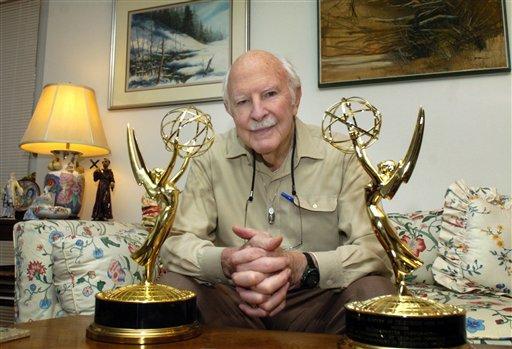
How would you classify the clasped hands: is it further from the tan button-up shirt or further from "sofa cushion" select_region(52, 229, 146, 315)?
"sofa cushion" select_region(52, 229, 146, 315)

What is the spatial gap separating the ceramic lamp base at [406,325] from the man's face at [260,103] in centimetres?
63

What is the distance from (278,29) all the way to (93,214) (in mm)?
1223

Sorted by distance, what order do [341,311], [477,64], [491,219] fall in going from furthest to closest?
[477,64], [491,219], [341,311]

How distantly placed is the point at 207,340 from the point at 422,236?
1140mm

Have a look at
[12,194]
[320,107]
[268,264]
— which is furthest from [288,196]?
[12,194]

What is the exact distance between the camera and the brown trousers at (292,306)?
914 mm

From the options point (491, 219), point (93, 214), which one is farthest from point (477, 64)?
point (93, 214)

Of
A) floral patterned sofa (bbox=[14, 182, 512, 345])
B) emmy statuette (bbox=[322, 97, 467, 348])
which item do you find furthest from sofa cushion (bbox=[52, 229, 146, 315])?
emmy statuette (bbox=[322, 97, 467, 348])

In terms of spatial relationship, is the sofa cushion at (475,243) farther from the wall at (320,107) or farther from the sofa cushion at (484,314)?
the wall at (320,107)

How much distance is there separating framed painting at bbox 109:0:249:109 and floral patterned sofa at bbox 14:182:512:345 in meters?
0.91

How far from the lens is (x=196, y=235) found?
1111 millimetres

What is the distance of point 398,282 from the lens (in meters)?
0.62

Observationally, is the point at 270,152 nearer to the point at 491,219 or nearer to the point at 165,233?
the point at 165,233

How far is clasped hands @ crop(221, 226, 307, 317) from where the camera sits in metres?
0.81
